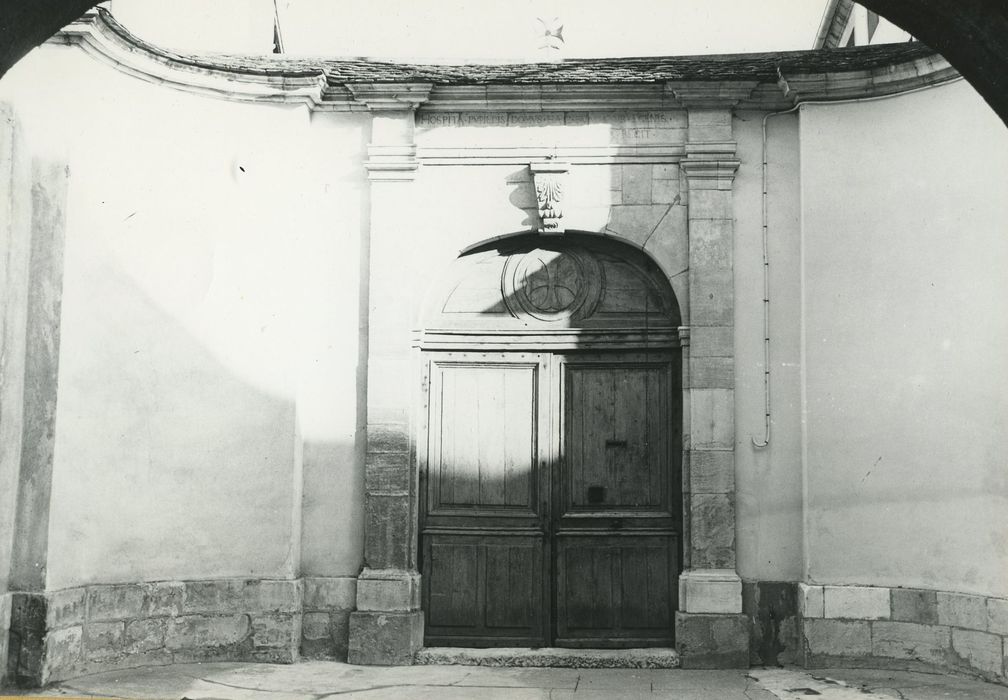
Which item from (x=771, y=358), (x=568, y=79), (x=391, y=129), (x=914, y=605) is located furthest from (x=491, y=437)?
(x=914, y=605)

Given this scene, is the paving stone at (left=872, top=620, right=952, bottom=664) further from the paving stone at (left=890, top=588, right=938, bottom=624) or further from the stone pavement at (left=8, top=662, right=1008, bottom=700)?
the stone pavement at (left=8, top=662, right=1008, bottom=700)

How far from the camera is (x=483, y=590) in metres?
8.02

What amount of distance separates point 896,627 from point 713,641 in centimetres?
125

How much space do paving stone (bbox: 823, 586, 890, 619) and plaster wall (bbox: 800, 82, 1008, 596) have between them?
0.31 feet

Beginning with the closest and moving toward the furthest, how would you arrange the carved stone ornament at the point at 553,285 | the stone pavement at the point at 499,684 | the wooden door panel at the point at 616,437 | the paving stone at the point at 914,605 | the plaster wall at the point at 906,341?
1. the stone pavement at the point at 499,684
2. the plaster wall at the point at 906,341
3. the paving stone at the point at 914,605
4. the wooden door panel at the point at 616,437
5. the carved stone ornament at the point at 553,285

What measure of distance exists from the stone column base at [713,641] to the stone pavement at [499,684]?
112mm

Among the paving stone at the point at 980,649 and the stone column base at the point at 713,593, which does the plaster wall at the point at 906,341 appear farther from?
the stone column base at the point at 713,593

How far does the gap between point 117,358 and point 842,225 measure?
17.2 ft

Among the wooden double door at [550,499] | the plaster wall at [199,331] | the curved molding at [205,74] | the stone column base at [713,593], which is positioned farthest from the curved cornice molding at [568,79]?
the stone column base at [713,593]

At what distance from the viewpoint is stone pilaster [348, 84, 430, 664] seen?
768 centimetres

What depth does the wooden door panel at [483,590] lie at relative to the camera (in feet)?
26.2

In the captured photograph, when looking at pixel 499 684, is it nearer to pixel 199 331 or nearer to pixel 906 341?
pixel 199 331

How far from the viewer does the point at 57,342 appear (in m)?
6.98

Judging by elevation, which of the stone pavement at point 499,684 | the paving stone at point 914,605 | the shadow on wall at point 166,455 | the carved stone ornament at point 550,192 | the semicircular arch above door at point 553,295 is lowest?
the stone pavement at point 499,684
